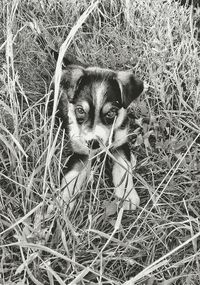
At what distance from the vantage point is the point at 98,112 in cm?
324

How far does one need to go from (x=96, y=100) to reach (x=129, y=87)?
0.28 meters

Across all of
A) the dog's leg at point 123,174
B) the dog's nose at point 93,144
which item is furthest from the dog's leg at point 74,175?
the dog's leg at point 123,174

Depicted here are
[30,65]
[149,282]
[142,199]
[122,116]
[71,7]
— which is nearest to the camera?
[149,282]

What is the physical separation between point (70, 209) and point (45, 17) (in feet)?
7.51

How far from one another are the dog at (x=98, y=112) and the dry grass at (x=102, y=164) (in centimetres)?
13

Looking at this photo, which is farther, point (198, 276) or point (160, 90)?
point (160, 90)

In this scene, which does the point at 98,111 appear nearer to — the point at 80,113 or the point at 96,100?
the point at 96,100

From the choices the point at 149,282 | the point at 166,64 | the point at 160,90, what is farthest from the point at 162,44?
the point at 149,282

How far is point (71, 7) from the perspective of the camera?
4.28 metres

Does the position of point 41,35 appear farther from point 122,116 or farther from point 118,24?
point 122,116

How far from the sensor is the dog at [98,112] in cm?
319

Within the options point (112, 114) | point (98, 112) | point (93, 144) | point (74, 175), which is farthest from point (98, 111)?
point (74, 175)

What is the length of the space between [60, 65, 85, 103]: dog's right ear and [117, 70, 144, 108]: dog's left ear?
1.02 feet

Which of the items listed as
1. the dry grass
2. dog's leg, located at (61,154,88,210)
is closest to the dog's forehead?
the dry grass
